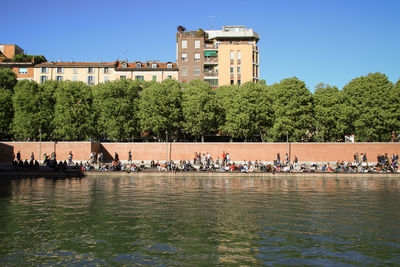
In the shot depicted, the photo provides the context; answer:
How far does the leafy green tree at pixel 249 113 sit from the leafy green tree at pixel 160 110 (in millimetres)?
7790

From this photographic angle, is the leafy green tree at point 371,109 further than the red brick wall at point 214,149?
Yes

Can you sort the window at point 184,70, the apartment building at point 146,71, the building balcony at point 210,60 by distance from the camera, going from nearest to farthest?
the apartment building at point 146,71
the window at point 184,70
the building balcony at point 210,60

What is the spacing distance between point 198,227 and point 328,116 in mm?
41515

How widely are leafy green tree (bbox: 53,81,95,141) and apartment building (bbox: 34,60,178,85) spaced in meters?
22.6

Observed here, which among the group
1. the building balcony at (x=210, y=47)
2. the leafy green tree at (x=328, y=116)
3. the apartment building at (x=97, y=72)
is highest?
the building balcony at (x=210, y=47)

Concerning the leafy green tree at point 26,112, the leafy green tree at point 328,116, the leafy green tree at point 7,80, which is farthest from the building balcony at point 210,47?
the leafy green tree at point 7,80

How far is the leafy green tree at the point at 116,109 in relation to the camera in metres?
56.2

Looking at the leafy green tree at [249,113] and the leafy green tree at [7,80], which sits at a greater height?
the leafy green tree at [7,80]

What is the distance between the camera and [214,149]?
2127 inches

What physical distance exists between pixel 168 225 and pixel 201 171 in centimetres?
2505

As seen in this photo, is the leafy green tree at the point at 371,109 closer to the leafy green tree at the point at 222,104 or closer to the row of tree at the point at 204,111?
the row of tree at the point at 204,111

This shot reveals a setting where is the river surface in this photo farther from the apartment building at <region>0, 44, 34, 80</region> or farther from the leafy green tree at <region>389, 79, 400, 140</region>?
the apartment building at <region>0, 44, 34, 80</region>

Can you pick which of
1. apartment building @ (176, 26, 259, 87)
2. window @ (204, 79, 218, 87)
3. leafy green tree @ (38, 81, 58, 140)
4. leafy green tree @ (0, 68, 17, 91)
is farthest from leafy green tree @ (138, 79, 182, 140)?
window @ (204, 79, 218, 87)

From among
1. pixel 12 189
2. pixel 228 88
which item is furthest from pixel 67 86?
pixel 12 189
